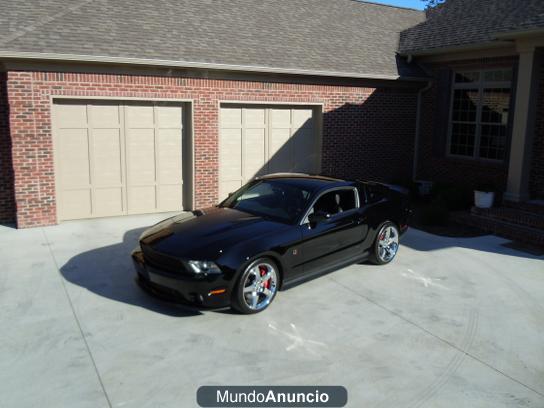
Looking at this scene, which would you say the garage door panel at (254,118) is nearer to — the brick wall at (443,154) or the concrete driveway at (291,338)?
the brick wall at (443,154)

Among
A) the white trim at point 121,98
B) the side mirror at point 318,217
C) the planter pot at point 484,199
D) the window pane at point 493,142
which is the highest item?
the white trim at point 121,98

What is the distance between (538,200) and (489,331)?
21.7ft

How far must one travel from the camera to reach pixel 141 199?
11609mm

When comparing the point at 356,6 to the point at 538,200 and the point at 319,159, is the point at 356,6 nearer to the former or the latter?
the point at 319,159

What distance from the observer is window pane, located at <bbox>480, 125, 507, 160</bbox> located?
42.2 feet

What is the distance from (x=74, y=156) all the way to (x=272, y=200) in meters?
5.23

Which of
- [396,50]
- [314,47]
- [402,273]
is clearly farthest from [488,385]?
[396,50]

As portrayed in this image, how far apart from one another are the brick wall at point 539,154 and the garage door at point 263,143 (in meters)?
5.07

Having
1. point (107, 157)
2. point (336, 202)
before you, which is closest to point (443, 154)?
point (336, 202)

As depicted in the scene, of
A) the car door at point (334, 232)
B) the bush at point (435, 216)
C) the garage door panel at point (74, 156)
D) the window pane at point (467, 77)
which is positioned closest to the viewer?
the car door at point (334, 232)

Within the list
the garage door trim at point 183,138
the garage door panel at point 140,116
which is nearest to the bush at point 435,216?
the garage door trim at point 183,138

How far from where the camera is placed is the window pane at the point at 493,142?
42.2 ft

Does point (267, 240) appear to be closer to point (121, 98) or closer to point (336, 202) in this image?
point (336, 202)

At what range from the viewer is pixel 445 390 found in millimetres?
4859
